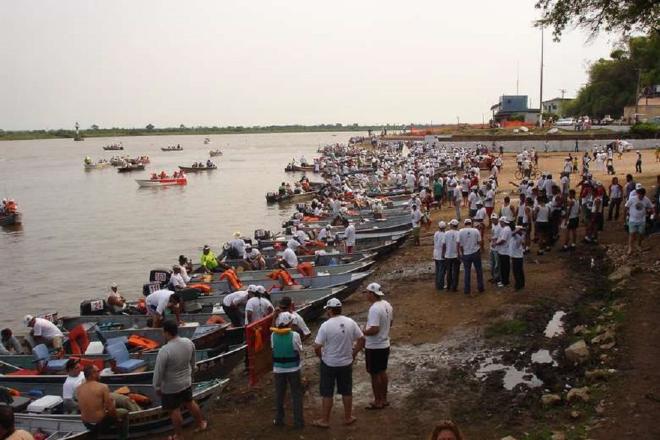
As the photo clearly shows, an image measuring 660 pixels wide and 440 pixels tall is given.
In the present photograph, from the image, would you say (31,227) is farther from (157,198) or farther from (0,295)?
(0,295)

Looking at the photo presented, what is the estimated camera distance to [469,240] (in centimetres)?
1294

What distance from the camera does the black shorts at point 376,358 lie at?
8008 millimetres

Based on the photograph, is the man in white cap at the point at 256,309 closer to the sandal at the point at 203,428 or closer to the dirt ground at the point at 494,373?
the dirt ground at the point at 494,373

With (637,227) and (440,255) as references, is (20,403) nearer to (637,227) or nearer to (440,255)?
(440,255)

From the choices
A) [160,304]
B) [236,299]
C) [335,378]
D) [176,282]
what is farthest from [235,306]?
[335,378]

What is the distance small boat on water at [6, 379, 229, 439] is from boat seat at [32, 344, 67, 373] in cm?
54

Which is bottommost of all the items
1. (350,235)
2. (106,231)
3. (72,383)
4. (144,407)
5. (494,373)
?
(106,231)

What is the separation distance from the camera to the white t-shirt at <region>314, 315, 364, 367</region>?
7395 millimetres

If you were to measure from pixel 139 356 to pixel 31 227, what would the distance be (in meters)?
31.0

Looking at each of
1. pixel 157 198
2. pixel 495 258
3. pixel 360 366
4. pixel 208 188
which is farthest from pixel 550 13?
pixel 208 188

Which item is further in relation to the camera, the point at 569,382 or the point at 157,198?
the point at 157,198

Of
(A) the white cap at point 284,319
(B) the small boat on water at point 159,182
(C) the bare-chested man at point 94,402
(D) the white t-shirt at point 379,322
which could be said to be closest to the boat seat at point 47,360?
(C) the bare-chested man at point 94,402

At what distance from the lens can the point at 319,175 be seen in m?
61.8

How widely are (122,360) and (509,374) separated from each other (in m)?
6.91
